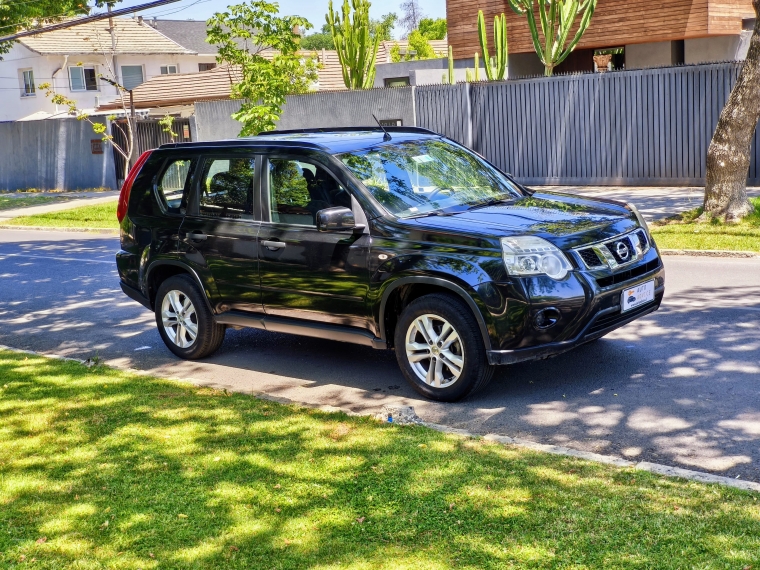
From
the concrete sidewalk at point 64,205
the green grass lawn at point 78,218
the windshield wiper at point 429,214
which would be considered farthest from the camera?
the concrete sidewalk at point 64,205

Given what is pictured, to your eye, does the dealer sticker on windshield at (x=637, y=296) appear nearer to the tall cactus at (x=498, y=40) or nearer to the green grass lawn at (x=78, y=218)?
the green grass lawn at (x=78, y=218)

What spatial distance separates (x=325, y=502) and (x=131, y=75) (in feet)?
192

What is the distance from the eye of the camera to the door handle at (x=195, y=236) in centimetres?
824

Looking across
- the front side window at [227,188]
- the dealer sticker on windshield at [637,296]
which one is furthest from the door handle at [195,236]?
the dealer sticker on windshield at [637,296]

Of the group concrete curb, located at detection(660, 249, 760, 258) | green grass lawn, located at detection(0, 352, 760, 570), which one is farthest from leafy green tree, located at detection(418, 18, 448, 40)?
green grass lawn, located at detection(0, 352, 760, 570)

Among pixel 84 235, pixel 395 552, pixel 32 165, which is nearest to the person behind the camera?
pixel 395 552

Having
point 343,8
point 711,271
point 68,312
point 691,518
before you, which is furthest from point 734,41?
point 691,518

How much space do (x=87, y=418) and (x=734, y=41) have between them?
2339 centimetres

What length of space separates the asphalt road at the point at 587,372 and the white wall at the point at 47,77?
1863 inches

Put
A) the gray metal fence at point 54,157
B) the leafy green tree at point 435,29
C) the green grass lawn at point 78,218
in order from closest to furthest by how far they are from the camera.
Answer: the green grass lawn at point 78,218
the gray metal fence at point 54,157
the leafy green tree at point 435,29

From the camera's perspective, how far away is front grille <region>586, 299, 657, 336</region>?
6.74m

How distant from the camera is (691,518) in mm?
4449

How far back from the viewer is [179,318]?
8727mm

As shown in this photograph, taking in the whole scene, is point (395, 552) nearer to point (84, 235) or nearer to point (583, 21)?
point (84, 235)
